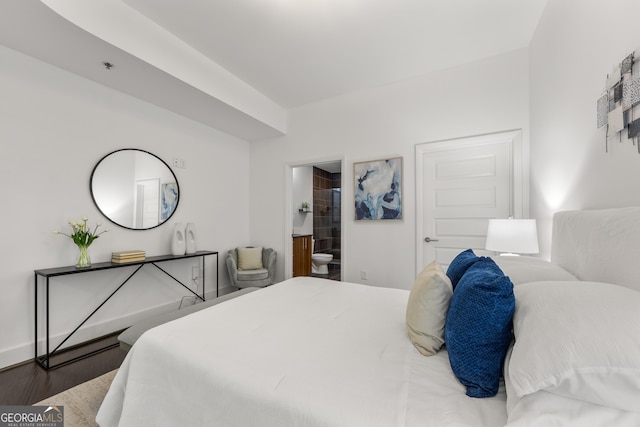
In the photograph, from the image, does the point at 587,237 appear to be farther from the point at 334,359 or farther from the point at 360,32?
the point at 360,32

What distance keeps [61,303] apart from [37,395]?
87cm

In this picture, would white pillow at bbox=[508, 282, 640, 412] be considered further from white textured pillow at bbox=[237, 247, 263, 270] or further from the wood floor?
white textured pillow at bbox=[237, 247, 263, 270]

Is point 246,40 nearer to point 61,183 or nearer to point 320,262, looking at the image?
point 61,183

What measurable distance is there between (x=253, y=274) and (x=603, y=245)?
3.34 meters

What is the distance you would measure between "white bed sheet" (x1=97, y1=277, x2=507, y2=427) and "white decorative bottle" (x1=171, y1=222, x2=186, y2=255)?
1.92 m

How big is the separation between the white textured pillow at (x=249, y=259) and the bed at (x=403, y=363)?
2345 mm

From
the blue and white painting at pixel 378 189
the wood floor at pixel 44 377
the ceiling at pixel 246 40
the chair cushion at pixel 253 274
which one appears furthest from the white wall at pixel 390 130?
the wood floor at pixel 44 377

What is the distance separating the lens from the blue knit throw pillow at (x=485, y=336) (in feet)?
2.87

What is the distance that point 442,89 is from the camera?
3064mm

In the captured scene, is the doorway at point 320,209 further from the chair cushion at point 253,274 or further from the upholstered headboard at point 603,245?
the upholstered headboard at point 603,245

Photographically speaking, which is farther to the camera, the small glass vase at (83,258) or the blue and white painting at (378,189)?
the blue and white painting at (378,189)

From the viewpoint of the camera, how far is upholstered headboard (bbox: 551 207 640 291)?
36.3 inches

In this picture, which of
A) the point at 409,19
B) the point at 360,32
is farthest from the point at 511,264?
the point at 360,32

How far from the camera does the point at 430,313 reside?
1.19 meters
